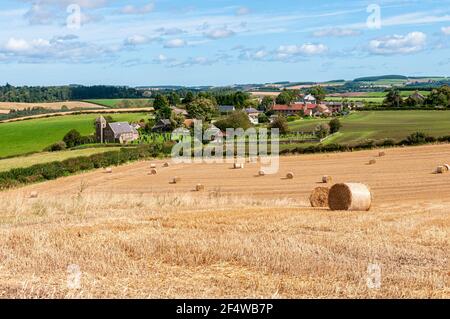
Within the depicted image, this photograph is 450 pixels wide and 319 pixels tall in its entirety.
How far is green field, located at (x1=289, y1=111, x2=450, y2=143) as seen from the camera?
6194cm

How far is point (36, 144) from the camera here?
85.8 meters

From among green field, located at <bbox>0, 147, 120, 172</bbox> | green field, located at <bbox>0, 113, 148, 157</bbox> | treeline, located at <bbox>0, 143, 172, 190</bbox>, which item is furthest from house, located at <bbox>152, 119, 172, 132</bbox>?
green field, located at <bbox>0, 147, 120, 172</bbox>

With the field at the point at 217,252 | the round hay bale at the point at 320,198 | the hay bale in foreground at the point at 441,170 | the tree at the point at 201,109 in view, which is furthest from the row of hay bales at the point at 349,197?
the tree at the point at 201,109

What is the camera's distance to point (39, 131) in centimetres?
10081

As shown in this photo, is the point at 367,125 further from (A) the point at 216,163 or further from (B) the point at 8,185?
(B) the point at 8,185

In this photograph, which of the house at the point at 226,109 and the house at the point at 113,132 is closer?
the house at the point at 113,132

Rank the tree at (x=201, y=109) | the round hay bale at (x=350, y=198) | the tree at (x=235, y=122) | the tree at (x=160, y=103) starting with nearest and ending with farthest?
the round hay bale at (x=350, y=198) < the tree at (x=235, y=122) < the tree at (x=201, y=109) < the tree at (x=160, y=103)

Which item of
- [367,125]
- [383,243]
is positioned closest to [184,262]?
[383,243]

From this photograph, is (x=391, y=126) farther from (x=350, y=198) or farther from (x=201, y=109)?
(x=350, y=198)

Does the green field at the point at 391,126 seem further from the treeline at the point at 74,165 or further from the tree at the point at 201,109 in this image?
the tree at the point at 201,109

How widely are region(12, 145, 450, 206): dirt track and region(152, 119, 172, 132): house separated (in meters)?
49.2

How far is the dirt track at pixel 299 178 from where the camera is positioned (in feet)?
100

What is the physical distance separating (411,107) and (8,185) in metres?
75.6

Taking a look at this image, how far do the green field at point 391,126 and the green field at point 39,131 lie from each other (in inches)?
1417
